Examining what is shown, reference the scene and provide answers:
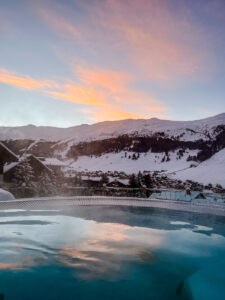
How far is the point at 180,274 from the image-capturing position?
466 centimetres

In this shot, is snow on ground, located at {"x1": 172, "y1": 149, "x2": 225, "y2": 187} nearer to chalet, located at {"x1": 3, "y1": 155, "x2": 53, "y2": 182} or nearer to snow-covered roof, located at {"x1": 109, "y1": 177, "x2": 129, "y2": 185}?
snow-covered roof, located at {"x1": 109, "y1": 177, "x2": 129, "y2": 185}

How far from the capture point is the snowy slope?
179 ft

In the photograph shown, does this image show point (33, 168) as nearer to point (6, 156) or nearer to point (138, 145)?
point (6, 156)

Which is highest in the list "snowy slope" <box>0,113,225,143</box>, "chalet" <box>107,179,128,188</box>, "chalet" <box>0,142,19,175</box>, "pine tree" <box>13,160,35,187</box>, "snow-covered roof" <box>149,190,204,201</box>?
"snowy slope" <box>0,113,225,143</box>

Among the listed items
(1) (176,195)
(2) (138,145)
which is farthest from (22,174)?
(2) (138,145)

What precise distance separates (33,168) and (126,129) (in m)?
42.5

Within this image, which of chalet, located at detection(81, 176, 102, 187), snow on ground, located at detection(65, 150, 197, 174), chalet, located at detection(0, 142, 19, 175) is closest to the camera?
chalet, located at detection(0, 142, 19, 175)

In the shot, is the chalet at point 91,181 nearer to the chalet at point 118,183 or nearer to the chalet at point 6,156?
the chalet at point 118,183

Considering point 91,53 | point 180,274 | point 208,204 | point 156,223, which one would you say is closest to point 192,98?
point 91,53

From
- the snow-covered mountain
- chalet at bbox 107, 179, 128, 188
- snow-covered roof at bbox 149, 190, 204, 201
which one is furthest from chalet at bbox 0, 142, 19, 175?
snow-covered roof at bbox 149, 190, 204, 201

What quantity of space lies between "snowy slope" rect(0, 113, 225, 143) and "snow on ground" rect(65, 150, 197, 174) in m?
9.77

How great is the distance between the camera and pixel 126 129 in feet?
208

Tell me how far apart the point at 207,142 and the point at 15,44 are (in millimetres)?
46703

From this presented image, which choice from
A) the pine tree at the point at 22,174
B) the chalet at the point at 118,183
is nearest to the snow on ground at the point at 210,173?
the chalet at the point at 118,183
